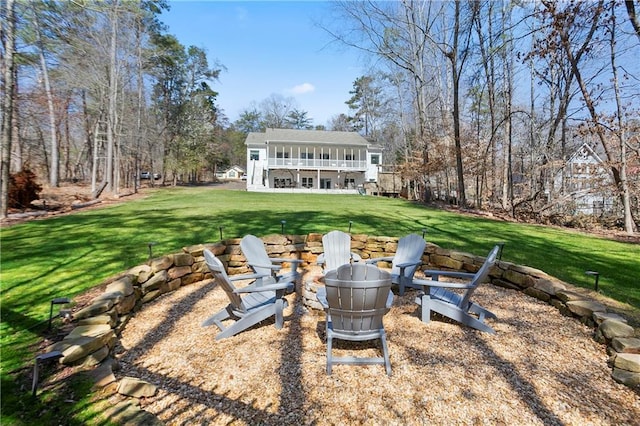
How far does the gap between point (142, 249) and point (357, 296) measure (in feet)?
14.2

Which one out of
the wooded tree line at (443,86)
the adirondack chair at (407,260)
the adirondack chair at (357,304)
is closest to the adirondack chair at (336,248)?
the adirondack chair at (407,260)

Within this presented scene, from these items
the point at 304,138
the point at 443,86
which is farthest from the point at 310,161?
the point at 443,86

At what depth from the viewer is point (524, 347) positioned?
3.14 metres

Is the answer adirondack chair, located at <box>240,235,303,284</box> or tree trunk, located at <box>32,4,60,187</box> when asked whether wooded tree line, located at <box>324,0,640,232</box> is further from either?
tree trunk, located at <box>32,4,60,187</box>

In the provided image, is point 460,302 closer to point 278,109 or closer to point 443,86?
point 443,86

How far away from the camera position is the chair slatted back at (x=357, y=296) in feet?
9.07

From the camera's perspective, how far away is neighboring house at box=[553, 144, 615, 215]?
33.5 ft

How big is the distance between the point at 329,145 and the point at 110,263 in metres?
26.3

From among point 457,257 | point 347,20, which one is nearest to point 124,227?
point 457,257

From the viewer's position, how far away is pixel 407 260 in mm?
4699

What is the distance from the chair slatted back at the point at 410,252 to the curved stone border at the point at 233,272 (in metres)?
1.09

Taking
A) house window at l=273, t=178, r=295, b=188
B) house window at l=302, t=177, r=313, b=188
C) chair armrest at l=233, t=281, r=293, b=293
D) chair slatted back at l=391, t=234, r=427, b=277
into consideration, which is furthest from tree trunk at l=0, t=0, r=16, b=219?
house window at l=302, t=177, r=313, b=188

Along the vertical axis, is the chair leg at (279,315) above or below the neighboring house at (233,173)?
below

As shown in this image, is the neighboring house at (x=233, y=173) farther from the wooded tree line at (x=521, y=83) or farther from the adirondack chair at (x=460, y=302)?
the adirondack chair at (x=460, y=302)
